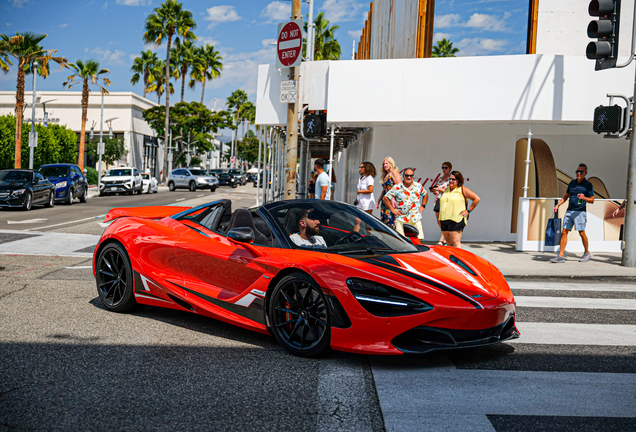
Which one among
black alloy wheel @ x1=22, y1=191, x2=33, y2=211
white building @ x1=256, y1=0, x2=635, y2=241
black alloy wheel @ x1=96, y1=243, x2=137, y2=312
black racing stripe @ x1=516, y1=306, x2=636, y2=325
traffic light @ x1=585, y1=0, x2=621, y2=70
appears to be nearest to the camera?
black alloy wheel @ x1=96, y1=243, x2=137, y2=312

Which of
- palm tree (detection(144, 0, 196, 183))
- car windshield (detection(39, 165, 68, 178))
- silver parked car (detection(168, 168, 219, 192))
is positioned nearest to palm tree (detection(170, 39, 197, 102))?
palm tree (detection(144, 0, 196, 183))

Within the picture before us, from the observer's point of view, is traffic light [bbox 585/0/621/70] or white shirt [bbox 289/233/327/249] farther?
traffic light [bbox 585/0/621/70]

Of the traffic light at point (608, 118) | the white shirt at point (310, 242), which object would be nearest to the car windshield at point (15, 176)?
the traffic light at point (608, 118)

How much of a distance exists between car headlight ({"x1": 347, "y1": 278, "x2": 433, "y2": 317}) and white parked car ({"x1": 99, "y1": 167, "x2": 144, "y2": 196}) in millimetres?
33410

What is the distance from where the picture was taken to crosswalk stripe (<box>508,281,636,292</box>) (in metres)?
8.48

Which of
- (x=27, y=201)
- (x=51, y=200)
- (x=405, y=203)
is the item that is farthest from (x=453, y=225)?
(x=51, y=200)

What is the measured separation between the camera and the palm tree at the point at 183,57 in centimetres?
5759

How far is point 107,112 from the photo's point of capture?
212 feet

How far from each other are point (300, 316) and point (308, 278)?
0.31 metres

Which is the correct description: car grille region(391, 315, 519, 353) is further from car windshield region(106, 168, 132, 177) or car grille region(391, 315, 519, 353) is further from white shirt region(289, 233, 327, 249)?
car windshield region(106, 168, 132, 177)

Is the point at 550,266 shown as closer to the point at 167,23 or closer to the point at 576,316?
the point at 576,316

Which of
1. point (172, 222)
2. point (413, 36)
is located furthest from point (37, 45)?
point (172, 222)

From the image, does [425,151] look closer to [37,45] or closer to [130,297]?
[130,297]

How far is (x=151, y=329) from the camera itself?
5.36 m
